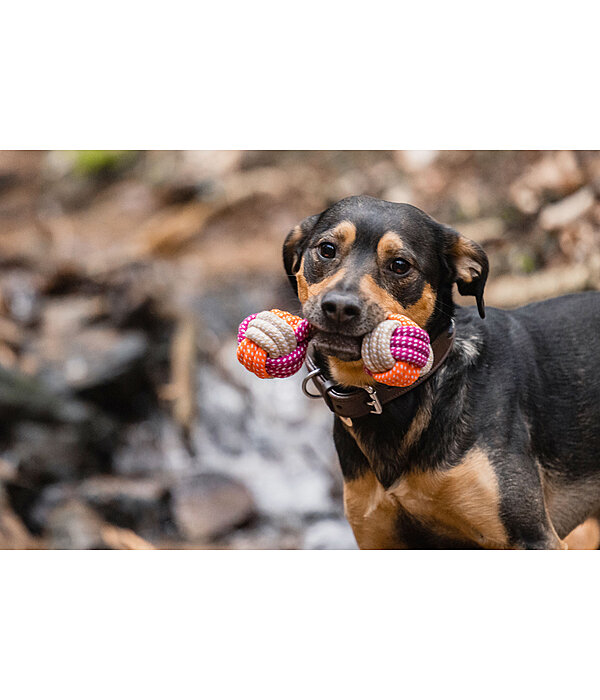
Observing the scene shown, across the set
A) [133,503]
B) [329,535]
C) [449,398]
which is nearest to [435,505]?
[449,398]

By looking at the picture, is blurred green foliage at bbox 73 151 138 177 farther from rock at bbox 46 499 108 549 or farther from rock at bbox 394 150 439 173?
rock at bbox 46 499 108 549

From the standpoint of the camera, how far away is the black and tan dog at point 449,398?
244 cm

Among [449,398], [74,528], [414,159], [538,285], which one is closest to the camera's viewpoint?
[449,398]

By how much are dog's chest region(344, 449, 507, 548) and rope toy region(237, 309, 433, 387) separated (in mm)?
389

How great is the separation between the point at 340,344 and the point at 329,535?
268 centimetres

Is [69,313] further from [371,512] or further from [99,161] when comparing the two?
[371,512]

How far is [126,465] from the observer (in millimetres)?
5508

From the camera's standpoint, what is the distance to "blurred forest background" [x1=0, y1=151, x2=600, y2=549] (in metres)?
4.85

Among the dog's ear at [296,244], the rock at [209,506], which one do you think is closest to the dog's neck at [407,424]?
the dog's ear at [296,244]

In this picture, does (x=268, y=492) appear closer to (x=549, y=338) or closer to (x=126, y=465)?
(x=126, y=465)

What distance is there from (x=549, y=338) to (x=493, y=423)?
473 millimetres

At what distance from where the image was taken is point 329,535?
474 centimetres

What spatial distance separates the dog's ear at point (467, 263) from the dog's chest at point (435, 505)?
54 cm

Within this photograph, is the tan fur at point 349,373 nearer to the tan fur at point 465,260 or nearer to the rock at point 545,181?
the tan fur at point 465,260
